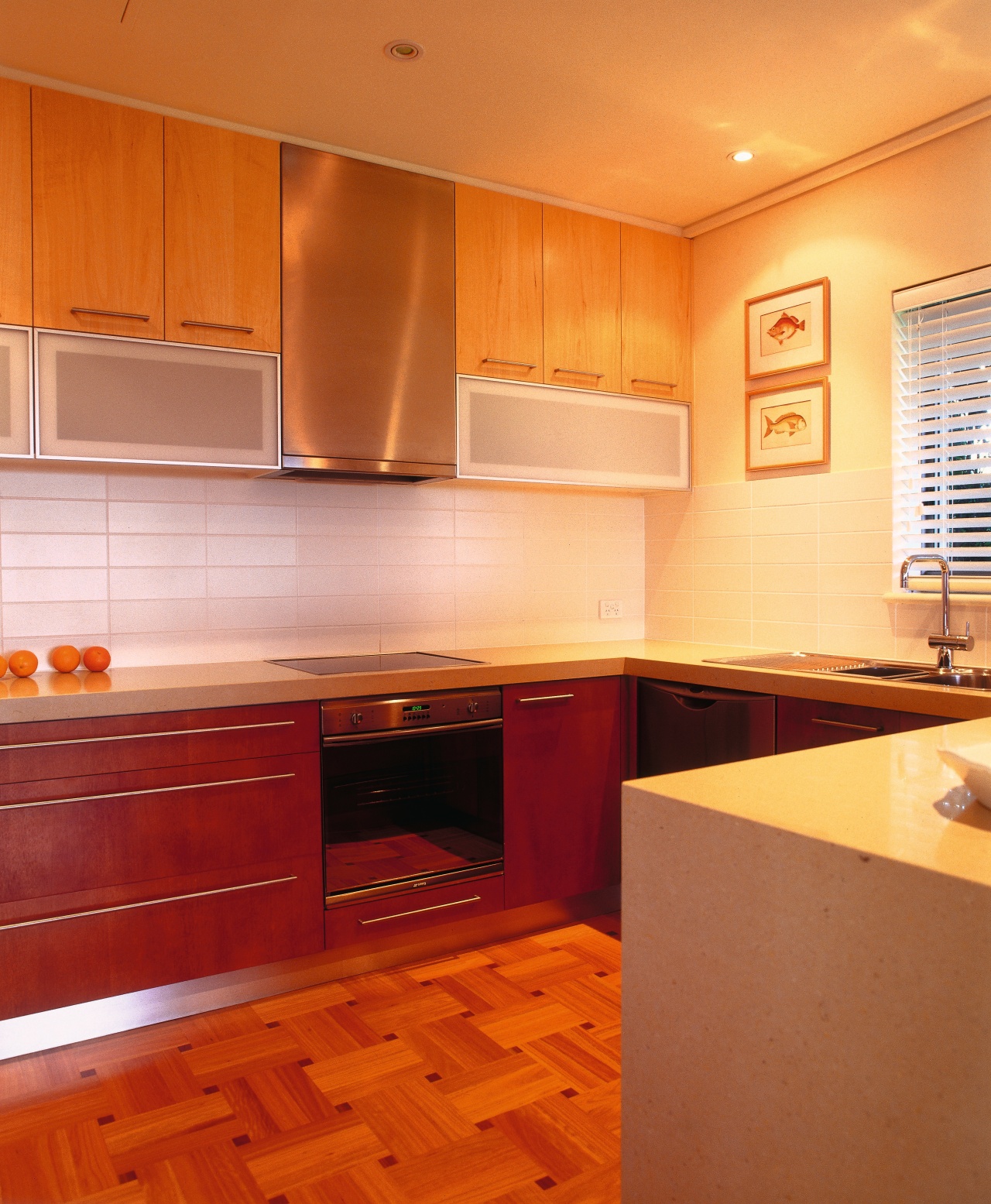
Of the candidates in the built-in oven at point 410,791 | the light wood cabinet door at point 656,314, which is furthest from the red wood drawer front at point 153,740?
the light wood cabinet door at point 656,314

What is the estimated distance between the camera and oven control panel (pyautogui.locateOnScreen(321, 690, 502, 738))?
2.54 meters

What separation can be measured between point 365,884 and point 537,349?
1839 millimetres

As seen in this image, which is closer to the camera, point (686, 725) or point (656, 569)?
point (686, 725)

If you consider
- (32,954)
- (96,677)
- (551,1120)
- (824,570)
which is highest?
(824,570)

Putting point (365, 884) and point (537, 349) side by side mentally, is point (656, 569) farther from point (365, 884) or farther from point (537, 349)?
point (365, 884)

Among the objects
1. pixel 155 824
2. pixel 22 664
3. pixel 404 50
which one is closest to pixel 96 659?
pixel 22 664

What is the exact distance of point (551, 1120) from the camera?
6.39 ft

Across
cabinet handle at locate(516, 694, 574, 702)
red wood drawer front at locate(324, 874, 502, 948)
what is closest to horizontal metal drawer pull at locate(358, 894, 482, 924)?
red wood drawer front at locate(324, 874, 502, 948)

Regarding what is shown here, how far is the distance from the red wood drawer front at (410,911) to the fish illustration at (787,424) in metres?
1.79

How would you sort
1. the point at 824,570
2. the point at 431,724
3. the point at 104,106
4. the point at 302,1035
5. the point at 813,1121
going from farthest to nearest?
the point at 824,570
the point at 431,724
the point at 104,106
the point at 302,1035
the point at 813,1121

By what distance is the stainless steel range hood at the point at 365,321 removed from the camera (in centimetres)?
275

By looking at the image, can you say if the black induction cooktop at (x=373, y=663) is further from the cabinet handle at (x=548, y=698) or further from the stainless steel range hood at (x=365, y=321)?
the stainless steel range hood at (x=365, y=321)

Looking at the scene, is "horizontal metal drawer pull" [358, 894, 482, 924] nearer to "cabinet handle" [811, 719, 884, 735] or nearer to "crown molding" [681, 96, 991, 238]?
"cabinet handle" [811, 719, 884, 735]

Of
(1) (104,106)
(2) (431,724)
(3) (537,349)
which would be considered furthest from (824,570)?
(1) (104,106)
